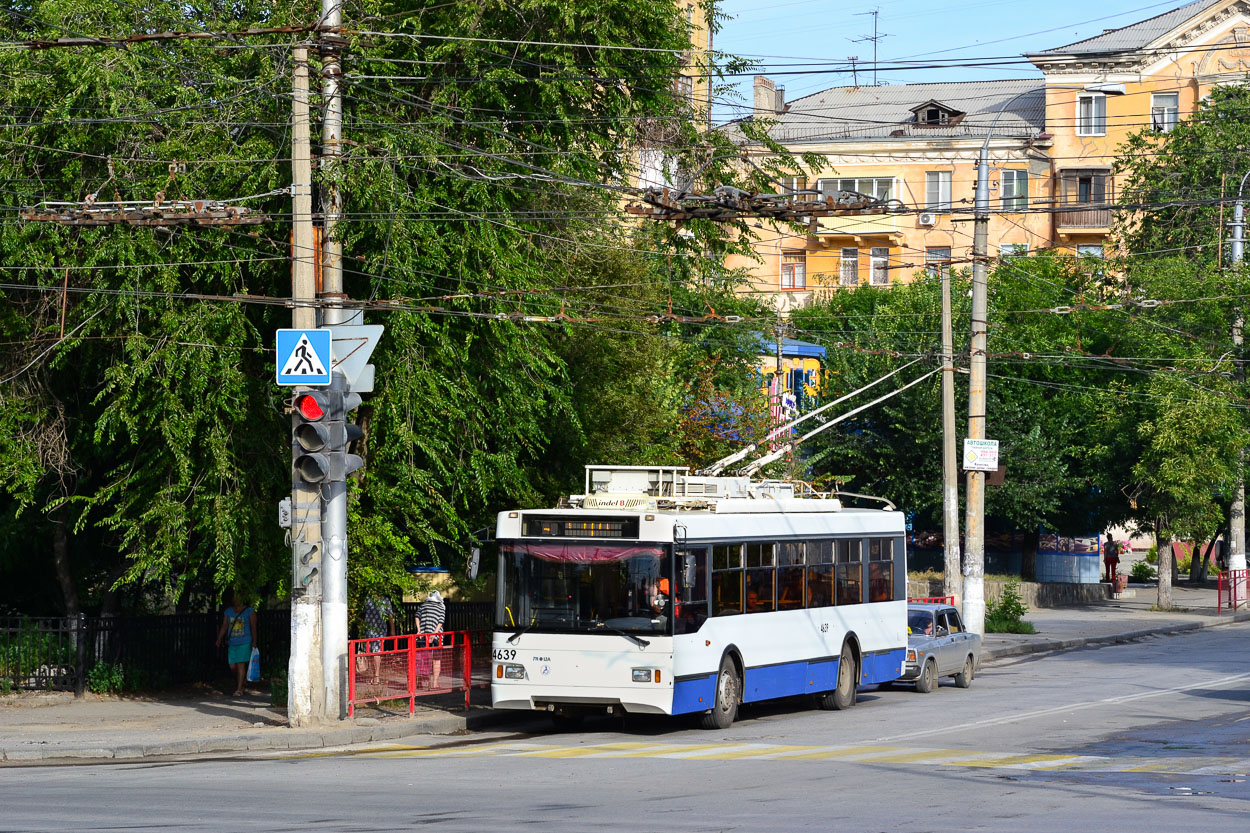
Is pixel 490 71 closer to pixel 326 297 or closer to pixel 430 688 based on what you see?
pixel 326 297

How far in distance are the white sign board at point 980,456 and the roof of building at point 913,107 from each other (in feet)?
135

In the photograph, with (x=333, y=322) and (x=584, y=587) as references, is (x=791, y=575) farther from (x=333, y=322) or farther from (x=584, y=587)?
(x=333, y=322)

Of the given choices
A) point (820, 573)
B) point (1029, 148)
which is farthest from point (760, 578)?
point (1029, 148)

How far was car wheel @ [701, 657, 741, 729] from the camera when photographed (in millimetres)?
19453

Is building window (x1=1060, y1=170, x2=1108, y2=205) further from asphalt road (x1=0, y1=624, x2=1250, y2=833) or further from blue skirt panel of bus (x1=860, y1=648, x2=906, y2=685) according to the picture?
asphalt road (x1=0, y1=624, x2=1250, y2=833)

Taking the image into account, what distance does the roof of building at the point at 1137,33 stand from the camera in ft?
235

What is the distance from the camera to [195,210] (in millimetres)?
17688

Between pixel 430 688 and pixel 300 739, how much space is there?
3271 mm

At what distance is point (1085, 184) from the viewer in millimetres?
74438

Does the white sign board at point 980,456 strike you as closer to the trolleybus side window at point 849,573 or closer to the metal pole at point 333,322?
the trolleybus side window at point 849,573

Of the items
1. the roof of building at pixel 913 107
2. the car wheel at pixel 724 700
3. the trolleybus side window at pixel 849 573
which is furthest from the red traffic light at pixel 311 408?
the roof of building at pixel 913 107

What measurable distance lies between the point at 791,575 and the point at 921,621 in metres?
5.71

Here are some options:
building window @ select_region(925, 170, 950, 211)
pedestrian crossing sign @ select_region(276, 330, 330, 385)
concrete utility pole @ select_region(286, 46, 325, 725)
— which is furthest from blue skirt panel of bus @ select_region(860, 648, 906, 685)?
building window @ select_region(925, 170, 950, 211)

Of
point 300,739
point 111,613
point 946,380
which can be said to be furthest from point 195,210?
point 946,380
